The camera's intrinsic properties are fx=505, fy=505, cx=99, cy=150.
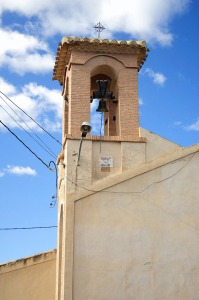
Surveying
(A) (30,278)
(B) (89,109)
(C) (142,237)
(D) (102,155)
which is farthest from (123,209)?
(A) (30,278)

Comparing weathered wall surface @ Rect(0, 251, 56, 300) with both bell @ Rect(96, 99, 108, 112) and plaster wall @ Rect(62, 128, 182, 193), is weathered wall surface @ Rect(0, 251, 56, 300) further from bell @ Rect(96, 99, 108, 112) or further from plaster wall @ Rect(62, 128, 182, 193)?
bell @ Rect(96, 99, 108, 112)

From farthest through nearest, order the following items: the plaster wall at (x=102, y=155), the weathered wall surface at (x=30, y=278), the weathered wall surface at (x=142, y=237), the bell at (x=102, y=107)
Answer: the weathered wall surface at (x=30, y=278) → the bell at (x=102, y=107) → the plaster wall at (x=102, y=155) → the weathered wall surface at (x=142, y=237)

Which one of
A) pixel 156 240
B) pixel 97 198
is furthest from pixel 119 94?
pixel 156 240

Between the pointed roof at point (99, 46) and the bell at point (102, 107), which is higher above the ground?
the pointed roof at point (99, 46)

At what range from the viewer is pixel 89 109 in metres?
12.7

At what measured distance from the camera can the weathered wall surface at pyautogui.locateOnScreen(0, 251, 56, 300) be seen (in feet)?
43.8

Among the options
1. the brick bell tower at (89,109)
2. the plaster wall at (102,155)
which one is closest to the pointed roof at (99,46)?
the brick bell tower at (89,109)

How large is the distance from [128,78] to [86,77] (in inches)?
43.7

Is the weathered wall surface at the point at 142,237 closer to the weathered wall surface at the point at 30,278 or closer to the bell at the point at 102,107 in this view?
the bell at the point at 102,107

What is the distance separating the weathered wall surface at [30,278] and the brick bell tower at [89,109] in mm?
1115

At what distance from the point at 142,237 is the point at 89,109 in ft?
11.8

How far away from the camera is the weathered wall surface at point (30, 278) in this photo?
13336mm

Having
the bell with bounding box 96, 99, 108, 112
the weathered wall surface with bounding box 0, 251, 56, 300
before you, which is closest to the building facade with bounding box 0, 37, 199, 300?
the bell with bounding box 96, 99, 108, 112

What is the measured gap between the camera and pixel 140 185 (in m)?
11.4
